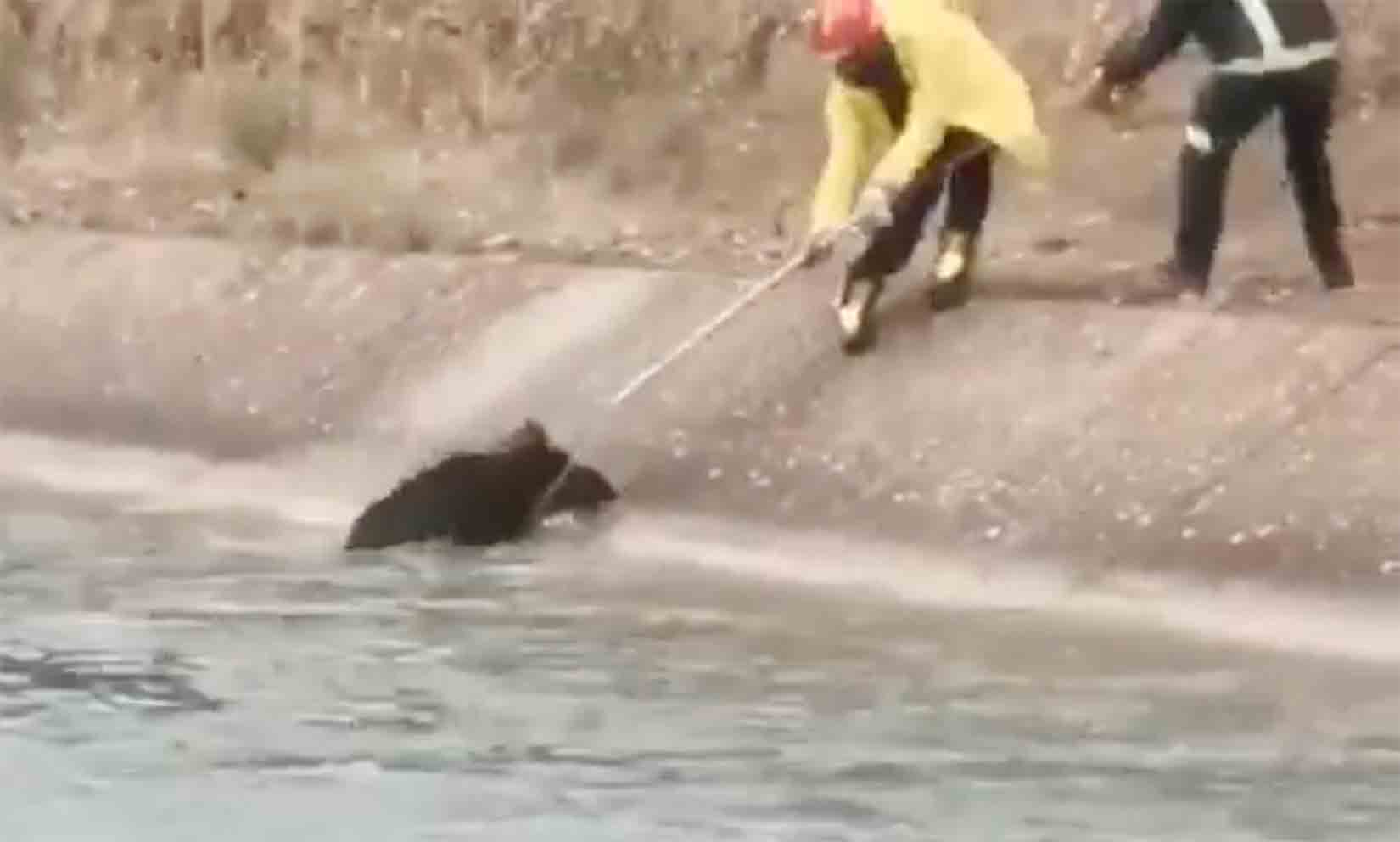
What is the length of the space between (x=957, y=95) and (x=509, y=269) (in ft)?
10.3

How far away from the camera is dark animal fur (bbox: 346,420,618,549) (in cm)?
1447

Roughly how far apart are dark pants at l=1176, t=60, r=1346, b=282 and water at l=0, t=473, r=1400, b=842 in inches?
89.1

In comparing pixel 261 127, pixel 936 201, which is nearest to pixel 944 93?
pixel 936 201

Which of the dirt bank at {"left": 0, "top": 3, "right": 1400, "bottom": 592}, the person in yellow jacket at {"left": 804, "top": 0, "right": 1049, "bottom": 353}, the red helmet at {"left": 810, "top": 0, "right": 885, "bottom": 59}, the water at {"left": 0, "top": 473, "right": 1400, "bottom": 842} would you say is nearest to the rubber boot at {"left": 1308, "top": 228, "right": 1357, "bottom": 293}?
the dirt bank at {"left": 0, "top": 3, "right": 1400, "bottom": 592}

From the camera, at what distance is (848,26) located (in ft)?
48.6

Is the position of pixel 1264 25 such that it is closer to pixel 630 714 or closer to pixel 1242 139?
pixel 1242 139

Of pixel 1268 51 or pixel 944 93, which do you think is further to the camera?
pixel 944 93

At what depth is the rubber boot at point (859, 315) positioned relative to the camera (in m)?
15.1

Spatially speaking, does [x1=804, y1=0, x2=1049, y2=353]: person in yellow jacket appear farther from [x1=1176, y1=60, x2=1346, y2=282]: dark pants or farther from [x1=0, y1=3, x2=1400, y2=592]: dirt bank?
[x1=1176, y1=60, x2=1346, y2=282]: dark pants

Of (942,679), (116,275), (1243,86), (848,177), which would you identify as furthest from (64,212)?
(942,679)

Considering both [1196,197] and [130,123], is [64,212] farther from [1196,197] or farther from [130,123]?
[1196,197]

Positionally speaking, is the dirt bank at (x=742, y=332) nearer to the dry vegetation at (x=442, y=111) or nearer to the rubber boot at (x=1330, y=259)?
the dry vegetation at (x=442, y=111)

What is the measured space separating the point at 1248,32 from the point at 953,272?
1467 millimetres

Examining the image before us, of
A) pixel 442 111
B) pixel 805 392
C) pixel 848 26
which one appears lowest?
pixel 805 392
